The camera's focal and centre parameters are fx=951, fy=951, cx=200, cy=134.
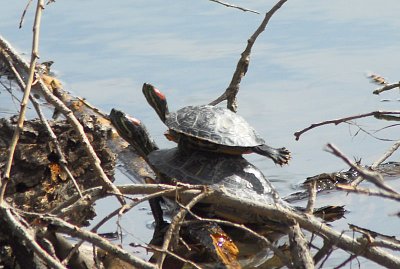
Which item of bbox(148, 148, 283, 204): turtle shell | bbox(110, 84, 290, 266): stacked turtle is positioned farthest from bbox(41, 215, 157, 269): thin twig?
bbox(148, 148, 283, 204): turtle shell

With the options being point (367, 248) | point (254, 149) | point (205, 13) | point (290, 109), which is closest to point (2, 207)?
point (367, 248)

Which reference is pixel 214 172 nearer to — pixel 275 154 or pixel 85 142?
pixel 275 154

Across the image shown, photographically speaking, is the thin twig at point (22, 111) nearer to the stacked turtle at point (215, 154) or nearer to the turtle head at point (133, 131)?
the stacked turtle at point (215, 154)

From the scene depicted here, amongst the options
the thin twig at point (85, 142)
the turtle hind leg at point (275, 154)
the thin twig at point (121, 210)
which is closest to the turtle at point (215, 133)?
the turtle hind leg at point (275, 154)

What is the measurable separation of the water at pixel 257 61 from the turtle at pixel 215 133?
685mm

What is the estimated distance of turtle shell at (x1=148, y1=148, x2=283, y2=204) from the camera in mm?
3941

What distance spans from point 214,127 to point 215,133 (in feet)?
0.12

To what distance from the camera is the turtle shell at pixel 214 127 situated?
13.0 ft

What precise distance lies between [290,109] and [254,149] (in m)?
1.84

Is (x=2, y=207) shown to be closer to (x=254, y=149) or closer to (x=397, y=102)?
(x=254, y=149)

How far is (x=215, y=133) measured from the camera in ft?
13.0

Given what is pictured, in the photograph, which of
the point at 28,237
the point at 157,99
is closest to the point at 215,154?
the point at 157,99

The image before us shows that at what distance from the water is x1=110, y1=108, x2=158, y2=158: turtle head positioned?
0.41 m

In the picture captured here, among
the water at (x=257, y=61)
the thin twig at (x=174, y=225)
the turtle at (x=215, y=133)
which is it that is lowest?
the water at (x=257, y=61)
